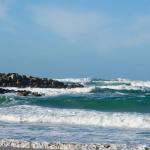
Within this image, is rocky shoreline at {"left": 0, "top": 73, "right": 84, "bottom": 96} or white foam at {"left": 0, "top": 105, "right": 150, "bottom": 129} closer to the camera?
white foam at {"left": 0, "top": 105, "right": 150, "bottom": 129}

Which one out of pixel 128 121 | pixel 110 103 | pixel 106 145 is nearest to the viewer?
pixel 106 145

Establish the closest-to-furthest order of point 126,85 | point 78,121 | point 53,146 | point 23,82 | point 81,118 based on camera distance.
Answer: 1. point 53,146
2. point 78,121
3. point 81,118
4. point 23,82
5. point 126,85

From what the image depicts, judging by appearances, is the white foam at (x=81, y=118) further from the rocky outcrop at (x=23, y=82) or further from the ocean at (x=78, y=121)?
the rocky outcrop at (x=23, y=82)

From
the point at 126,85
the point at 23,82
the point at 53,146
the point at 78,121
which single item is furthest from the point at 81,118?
the point at 126,85

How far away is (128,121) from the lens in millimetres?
14961

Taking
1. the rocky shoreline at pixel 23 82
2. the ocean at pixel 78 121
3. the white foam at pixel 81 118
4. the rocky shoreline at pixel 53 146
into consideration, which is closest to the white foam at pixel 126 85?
the rocky shoreline at pixel 23 82

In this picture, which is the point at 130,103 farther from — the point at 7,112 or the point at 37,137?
the point at 37,137

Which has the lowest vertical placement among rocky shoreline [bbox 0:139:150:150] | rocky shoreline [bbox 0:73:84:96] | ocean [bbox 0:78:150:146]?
rocky shoreline [bbox 0:139:150:150]

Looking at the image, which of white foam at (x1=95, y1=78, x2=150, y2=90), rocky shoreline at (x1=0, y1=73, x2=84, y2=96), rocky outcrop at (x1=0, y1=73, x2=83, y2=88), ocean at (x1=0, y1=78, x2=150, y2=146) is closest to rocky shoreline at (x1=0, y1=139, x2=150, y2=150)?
ocean at (x1=0, y1=78, x2=150, y2=146)

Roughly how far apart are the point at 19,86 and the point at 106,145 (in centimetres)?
2823

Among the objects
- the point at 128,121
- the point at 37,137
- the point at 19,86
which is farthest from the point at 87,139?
the point at 19,86

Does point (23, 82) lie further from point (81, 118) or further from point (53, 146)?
point (53, 146)

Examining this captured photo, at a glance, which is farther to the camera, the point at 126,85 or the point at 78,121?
the point at 126,85

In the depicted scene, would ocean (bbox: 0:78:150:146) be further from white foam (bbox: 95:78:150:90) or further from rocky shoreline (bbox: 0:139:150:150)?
white foam (bbox: 95:78:150:90)
